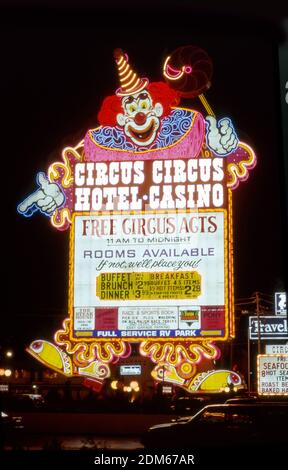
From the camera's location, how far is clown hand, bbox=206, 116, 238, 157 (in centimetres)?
2395

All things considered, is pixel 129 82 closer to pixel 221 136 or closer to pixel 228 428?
pixel 221 136

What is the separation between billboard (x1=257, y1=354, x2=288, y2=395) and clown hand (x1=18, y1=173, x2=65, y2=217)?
29.6 feet

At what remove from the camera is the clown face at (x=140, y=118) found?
24.3 m

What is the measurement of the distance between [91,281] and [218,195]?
4.76 meters

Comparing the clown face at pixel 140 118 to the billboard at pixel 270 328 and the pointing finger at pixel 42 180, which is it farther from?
the billboard at pixel 270 328

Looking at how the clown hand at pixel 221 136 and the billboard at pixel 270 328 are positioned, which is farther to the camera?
the billboard at pixel 270 328

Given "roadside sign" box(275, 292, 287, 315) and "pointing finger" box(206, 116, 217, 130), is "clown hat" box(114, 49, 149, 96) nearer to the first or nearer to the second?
"pointing finger" box(206, 116, 217, 130)

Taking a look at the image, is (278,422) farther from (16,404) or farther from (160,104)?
(16,404)

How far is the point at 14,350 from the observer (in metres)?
64.4

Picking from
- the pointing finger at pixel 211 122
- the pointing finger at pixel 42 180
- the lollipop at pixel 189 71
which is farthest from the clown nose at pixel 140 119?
the pointing finger at pixel 42 180

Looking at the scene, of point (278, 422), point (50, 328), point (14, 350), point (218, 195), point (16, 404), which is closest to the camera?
point (278, 422)

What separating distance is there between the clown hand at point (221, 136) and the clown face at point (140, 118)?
5.44ft

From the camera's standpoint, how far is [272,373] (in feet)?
88.6

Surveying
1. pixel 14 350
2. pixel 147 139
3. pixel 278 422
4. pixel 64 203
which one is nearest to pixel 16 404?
pixel 64 203
